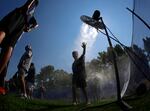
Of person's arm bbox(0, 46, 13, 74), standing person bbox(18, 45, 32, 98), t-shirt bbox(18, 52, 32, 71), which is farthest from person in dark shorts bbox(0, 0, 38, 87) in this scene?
t-shirt bbox(18, 52, 32, 71)

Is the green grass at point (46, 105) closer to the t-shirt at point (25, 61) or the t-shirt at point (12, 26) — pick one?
the t-shirt at point (25, 61)

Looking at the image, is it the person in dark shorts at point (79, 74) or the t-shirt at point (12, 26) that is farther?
the person in dark shorts at point (79, 74)

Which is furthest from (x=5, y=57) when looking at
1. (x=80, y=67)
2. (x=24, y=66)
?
(x=80, y=67)

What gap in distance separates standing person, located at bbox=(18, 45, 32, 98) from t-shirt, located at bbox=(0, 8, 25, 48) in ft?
21.1

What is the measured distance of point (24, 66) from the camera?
1195cm

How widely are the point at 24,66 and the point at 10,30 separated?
6.99 metres

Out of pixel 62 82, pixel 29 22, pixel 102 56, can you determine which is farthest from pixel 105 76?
pixel 29 22

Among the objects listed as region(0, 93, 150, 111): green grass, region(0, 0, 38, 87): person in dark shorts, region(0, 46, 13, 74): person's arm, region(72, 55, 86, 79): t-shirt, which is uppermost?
region(72, 55, 86, 79): t-shirt

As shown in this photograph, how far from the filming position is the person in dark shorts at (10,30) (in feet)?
16.4

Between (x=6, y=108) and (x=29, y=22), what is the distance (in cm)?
308

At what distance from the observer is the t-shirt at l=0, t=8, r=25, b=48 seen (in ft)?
16.4

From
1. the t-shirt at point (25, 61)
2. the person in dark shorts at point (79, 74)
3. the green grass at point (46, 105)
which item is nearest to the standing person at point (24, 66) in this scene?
the t-shirt at point (25, 61)

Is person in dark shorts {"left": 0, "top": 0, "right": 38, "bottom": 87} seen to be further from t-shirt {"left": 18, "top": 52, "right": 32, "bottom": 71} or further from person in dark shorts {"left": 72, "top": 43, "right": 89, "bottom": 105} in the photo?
person in dark shorts {"left": 72, "top": 43, "right": 89, "bottom": 105}

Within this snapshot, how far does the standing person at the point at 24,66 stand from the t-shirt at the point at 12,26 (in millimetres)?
6429
